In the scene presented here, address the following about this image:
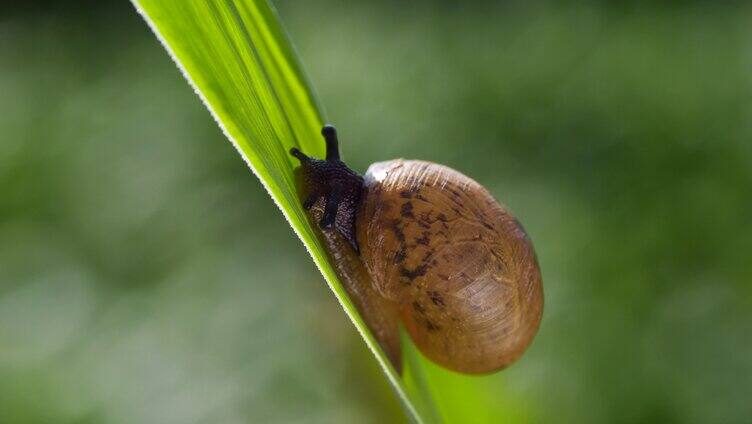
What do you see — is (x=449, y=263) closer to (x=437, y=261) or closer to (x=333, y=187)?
(x=437, y=261)

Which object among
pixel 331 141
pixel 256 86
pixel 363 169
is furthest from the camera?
pixel 363 169

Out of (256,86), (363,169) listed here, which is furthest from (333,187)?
(363,169)

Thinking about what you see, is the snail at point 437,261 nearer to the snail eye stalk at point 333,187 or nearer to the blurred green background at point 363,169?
the snail eye stalk at point 333,187

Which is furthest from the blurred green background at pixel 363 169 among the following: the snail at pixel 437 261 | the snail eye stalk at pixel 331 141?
the snail eye stalk at pixel 331 141

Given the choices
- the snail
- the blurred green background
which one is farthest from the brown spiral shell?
the blurred green background

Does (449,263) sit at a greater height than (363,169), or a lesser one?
greater

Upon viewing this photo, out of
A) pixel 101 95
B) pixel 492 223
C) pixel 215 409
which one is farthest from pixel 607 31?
pixel 492 223

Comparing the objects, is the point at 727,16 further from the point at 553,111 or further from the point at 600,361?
the point at 600,361
